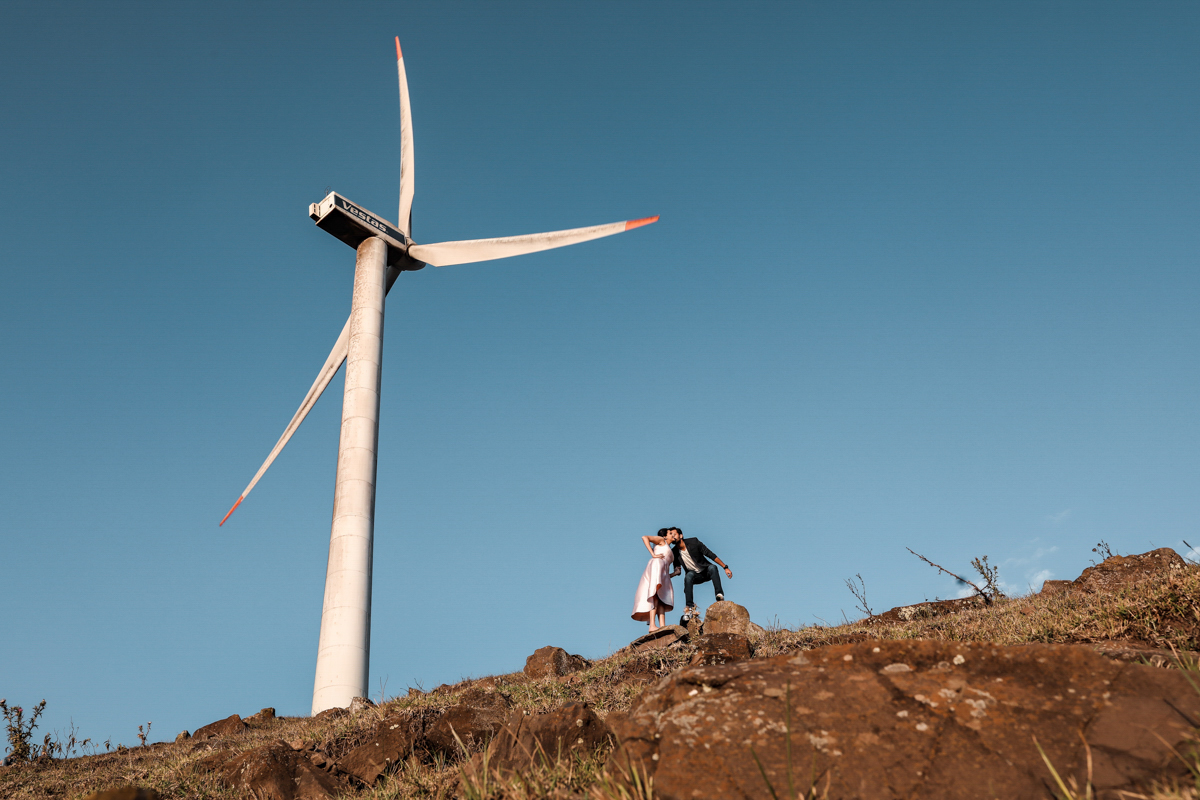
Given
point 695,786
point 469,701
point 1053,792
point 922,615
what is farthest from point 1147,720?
point 922,615

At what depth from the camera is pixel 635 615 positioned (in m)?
15.1

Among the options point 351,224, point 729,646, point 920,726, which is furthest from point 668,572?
point 351,224

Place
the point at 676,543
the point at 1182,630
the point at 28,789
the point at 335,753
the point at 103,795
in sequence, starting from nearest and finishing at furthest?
the point at 103,795, the point at 1182,630, the point at 335,753, the point at 28,789, the point at 676,543

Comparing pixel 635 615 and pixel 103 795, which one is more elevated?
pixel 635 615

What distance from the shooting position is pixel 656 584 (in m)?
14.8

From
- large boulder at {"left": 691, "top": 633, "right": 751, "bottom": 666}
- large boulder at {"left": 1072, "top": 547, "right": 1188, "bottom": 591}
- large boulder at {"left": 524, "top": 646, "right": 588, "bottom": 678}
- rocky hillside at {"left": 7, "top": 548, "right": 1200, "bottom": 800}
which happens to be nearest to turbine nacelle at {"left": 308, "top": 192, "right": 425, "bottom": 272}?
large boulder at {"left": 524, "top": 646, "right": 588, "bottom": 678}

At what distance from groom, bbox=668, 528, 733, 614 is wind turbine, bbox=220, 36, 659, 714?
22.7 feet

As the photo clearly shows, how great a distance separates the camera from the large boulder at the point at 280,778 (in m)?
6.27

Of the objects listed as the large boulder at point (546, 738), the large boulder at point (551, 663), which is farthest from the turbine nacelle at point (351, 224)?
the large boulder at point (546, 738)

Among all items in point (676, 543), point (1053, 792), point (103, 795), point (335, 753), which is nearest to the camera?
point (103, 795)

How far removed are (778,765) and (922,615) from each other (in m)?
9.41

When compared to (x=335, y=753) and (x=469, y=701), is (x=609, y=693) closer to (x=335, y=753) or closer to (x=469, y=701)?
(x=469, y=701)

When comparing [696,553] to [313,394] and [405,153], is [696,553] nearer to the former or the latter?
[313,394]

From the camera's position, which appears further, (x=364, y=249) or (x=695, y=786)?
(x=364, y=249)
